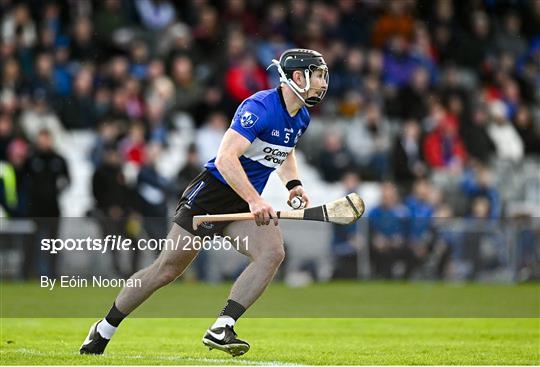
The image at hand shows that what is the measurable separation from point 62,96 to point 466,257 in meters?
7.35

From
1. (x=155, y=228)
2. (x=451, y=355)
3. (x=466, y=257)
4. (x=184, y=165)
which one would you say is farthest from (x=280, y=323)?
(x=466, y=257)

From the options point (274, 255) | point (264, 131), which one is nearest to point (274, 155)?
point (264, 131)

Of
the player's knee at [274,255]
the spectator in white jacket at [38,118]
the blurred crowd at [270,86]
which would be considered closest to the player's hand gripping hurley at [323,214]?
the player's knee at [274,255]

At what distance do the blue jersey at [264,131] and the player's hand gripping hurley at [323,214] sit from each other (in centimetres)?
39

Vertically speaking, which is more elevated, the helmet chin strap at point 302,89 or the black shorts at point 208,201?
the helmet chin strap at point 302,89

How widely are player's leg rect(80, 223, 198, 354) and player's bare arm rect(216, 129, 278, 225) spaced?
2.04 ft

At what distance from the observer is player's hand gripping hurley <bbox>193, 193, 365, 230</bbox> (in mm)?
9445

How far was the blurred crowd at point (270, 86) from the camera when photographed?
65.6 ft

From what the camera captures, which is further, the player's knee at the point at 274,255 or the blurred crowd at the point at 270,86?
the blurred crowd at the point at 270,86

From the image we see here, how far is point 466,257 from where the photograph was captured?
842 inches

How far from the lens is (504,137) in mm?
24516

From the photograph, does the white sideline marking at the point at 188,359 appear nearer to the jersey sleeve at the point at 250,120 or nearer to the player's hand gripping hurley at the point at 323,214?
the player's hand gripping hurley at the point at 323,214

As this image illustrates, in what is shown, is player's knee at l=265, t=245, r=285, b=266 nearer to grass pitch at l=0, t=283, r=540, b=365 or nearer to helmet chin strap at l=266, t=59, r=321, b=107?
grass pitch at l=0, t=283, r=540, b=365

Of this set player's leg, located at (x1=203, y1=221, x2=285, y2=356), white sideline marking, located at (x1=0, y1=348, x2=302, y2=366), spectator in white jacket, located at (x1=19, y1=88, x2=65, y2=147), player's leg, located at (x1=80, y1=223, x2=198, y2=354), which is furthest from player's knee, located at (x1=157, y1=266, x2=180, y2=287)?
spectator in white jacket, located at (x1=19, y1=88, x2=65, y2=147)
